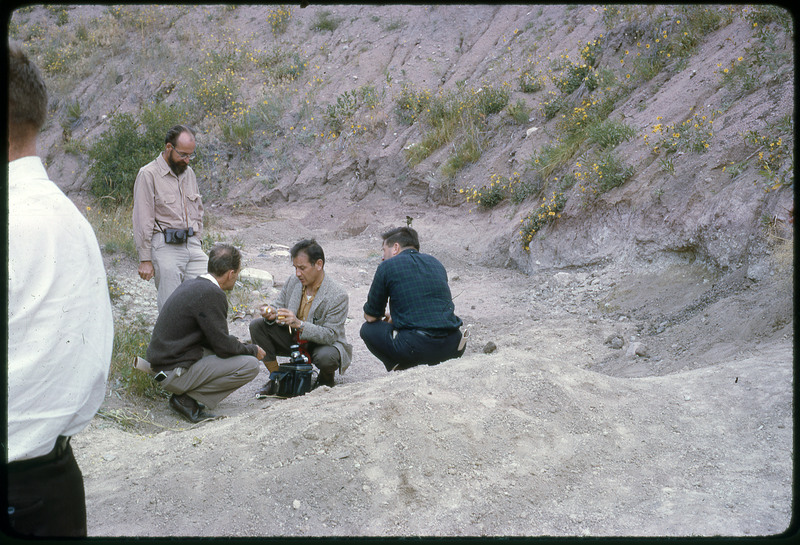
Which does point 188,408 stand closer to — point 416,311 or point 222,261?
point 222,261

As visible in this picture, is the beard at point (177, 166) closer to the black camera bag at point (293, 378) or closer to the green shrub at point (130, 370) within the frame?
the green shrub at point (130, 370)

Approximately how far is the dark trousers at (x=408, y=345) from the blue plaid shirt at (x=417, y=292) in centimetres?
7

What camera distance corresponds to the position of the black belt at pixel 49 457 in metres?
1.43

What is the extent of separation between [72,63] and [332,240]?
11258 millimetres

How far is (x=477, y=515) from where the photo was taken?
97.7 inches

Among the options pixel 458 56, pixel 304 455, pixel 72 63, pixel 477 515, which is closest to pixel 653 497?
pixel 477 515

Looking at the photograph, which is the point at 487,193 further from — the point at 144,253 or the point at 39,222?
the point at 39,222

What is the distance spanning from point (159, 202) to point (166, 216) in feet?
0.38

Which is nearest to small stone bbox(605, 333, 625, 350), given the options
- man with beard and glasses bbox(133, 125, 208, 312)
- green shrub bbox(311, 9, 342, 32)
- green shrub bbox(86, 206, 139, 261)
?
man with beard and glasses bbox(133, 125, 208, 312)

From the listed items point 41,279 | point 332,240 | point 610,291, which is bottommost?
point 332,240

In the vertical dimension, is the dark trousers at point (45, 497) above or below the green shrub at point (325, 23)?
below

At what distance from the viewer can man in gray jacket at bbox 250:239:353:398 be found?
4.60m

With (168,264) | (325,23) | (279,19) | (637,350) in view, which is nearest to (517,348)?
(637,350)

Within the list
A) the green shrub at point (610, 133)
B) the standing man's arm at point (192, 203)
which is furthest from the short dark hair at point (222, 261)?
the green shrub at point (610, 133)
